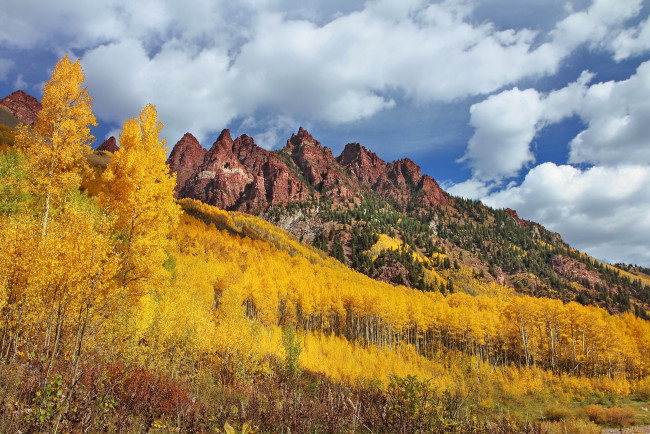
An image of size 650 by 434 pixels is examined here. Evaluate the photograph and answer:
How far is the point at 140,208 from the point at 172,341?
1515 centimetres

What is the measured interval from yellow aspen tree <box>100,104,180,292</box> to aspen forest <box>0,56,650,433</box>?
0.06 m

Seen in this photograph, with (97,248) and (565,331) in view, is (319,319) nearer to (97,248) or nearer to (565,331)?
(565,331)

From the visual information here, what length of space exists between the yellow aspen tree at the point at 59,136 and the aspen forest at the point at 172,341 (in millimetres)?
64

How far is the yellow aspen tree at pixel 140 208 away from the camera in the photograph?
11273mm

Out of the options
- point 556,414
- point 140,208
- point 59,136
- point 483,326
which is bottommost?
point 556,414

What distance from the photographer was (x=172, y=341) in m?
22.6

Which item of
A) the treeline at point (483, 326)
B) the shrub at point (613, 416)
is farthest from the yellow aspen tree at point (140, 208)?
the treeline at point (483, 326)

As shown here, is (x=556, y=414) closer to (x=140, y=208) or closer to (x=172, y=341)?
(x=172, y=341)

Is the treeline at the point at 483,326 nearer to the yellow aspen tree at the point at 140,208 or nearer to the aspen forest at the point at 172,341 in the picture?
the aspen forest at the point at 172,341

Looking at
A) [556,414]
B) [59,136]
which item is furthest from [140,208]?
[556,414]

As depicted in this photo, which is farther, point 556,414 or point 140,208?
point 556,414

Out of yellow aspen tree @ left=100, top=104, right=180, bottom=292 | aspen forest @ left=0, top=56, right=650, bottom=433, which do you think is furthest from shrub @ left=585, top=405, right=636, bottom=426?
yellow aspen tree @ left=100, top=104, right=180, bottom=292

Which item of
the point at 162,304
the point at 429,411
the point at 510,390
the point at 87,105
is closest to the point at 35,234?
the point at 87,105

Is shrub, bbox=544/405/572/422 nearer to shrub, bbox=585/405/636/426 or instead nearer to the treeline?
shrub, bbox=585/405/636/426
